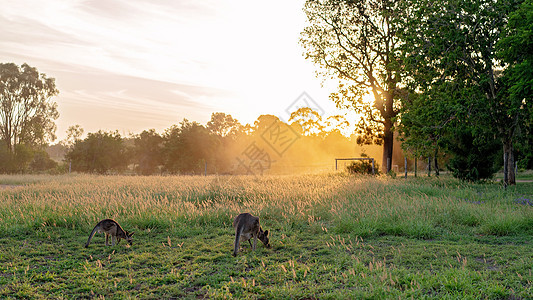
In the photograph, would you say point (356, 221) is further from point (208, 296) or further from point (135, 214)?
point (135, 214)

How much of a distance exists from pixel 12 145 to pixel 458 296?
64.4 metres

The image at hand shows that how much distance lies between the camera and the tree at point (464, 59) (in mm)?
19438

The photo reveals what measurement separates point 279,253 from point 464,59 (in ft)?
60.9

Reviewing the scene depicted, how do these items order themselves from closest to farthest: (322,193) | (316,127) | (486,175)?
(322,193)
(486,175)
(316,127)

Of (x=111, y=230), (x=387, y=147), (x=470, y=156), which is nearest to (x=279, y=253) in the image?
(x=111, y=230)

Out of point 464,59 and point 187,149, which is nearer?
point 464,59

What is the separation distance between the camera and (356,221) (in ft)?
30.9

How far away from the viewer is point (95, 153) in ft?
168

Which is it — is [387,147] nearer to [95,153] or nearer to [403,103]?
[403,103]

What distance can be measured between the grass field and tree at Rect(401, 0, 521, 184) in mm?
9289

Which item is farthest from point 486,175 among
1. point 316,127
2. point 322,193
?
point 316,127

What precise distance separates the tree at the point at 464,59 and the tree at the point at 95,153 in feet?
144

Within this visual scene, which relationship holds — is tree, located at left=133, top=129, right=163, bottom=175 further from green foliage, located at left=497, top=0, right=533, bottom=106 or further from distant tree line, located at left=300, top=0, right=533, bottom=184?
green foliage, located at left=497, top=0, right=533, bottom=106

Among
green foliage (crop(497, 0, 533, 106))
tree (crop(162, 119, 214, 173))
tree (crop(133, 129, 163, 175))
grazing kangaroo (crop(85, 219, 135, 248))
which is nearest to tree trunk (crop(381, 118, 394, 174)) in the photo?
green foliage (crop(497, 0, 533, 106))
